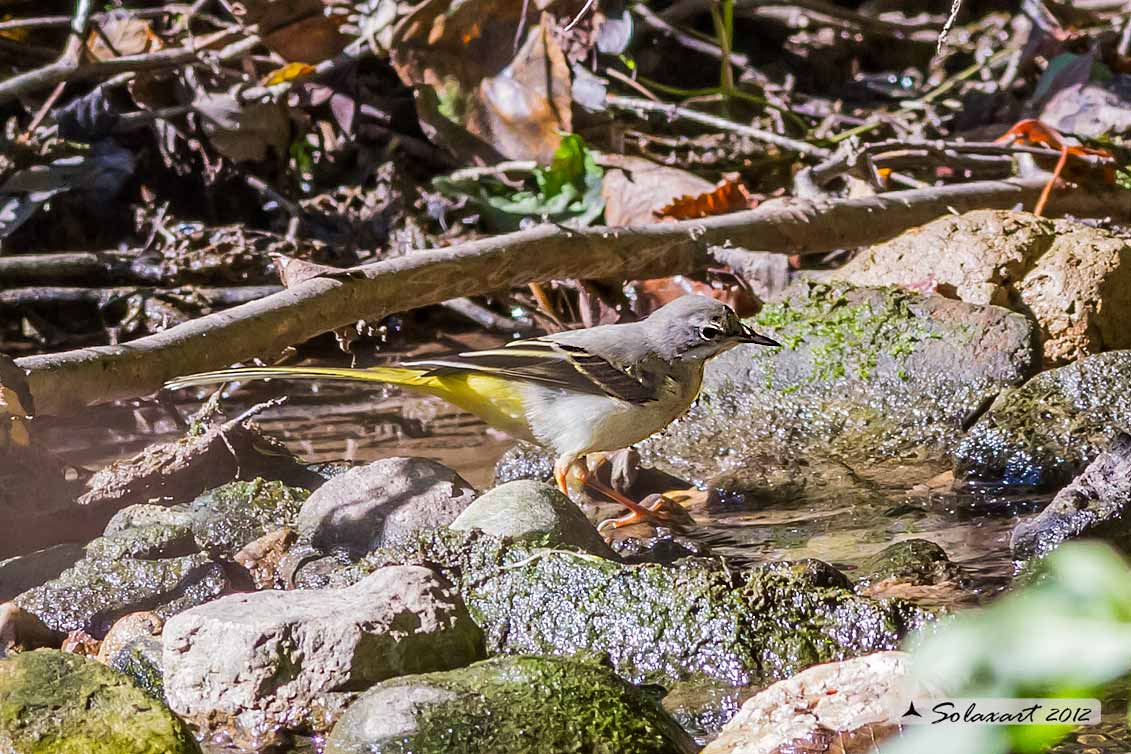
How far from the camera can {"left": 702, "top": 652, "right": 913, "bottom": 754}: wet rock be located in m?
2.94

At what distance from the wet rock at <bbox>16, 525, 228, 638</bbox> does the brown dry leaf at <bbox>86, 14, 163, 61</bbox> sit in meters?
5.14

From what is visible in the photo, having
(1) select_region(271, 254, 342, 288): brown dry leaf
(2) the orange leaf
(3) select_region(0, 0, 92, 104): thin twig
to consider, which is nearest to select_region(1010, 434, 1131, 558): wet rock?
(1) select_region(271, 254, 342, 288): brown dry leaf

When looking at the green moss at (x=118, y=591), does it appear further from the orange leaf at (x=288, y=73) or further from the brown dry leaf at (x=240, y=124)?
the orange leaf at (x=288, y=73)

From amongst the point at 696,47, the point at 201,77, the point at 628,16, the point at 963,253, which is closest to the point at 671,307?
the point at 963,253

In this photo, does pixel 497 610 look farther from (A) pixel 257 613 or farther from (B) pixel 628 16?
(B) pixel 628 16

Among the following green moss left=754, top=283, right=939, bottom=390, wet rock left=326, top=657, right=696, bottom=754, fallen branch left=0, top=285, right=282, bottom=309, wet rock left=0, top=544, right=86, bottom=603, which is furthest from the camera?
fallen branch left=0, top=285, right=282, bottom=309

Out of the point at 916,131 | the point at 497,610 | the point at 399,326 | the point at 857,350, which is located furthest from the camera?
the point at 916,131

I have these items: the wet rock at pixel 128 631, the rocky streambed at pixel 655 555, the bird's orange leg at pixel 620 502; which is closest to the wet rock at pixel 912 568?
the rocky streambed at pixel 655 555

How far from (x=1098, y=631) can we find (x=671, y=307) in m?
4.44

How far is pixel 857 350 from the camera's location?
5891mm

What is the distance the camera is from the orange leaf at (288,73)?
27.0 feet

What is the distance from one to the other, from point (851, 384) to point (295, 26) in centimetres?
445

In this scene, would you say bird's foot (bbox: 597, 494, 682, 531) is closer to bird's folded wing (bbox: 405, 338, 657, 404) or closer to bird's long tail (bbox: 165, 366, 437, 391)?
bird's folded wing (bbox: 405, 338, 657, 404)

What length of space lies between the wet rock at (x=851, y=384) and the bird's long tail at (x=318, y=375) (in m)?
1.18
